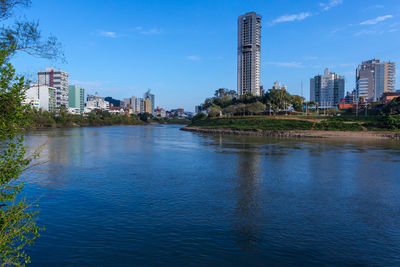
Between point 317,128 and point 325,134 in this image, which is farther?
point 317,128

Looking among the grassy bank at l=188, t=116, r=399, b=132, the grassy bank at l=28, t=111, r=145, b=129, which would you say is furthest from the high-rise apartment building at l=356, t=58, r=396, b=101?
the grassy bank at l=28, t=111, r=145, b=129

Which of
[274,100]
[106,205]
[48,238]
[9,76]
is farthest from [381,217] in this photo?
[274,100]

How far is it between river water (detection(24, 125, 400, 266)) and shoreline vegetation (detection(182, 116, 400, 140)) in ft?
177

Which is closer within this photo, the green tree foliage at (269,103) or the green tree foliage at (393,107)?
the green tree foliage at (393,107)

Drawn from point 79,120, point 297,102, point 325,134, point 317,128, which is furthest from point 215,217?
point 79,120

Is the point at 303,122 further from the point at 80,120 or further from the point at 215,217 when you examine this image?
the point at 80,120

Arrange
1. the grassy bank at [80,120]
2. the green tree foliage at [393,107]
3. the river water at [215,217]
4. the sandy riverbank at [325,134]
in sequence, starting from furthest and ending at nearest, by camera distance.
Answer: the grassy bank at [80,120], the green tree foliage at [393,107], the sandy riverbank at [325,134], the river water at [215,217]

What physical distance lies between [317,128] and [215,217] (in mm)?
77802

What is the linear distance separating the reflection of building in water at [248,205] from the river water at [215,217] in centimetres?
Result: 6

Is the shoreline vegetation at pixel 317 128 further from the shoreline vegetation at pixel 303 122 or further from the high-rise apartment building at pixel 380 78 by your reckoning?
the high-rise apartment building at pixel 380 78

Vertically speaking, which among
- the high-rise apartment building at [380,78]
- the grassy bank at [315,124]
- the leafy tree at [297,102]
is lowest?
the grassy bank at [315,124]

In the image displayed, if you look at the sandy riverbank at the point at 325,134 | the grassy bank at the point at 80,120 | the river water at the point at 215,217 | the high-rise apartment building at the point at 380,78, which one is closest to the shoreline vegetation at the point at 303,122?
the sandy riverbank at the point at 325,134

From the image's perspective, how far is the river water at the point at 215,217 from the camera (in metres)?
11.6

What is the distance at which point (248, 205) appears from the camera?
1761 cm
